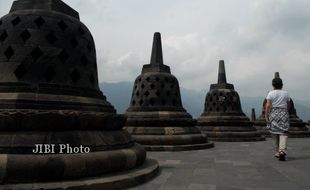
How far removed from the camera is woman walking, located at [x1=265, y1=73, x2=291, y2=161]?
7.49 m

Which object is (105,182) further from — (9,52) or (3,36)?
(3,36)

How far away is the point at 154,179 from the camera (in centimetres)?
555

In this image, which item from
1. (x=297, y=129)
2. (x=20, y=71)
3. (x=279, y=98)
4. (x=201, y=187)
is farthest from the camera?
(x=297, y=129)

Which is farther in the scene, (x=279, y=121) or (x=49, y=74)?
(x=279, y=121)

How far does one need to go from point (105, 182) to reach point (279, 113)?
180 inches

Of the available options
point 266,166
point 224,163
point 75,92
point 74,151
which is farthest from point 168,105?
point 74,151

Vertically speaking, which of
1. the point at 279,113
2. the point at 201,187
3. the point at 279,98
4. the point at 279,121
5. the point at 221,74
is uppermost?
the point at 221,74

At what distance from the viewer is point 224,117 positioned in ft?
55.1

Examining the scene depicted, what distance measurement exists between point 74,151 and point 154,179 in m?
1.41

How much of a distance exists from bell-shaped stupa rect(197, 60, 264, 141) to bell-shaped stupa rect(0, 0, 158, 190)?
10299mm

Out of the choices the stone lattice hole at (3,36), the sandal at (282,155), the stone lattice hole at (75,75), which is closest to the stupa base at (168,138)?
the sandal at (282,155)

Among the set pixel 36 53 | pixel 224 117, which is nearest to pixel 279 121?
pixel 36 53

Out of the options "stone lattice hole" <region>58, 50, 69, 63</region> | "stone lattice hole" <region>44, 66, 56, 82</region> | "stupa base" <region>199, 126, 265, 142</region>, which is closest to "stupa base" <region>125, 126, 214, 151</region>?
"stupa base" <region>199, 126, 265, 142</region>

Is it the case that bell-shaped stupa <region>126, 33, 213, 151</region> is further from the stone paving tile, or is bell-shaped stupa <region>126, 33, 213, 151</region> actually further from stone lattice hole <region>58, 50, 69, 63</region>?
the stone paving tile
